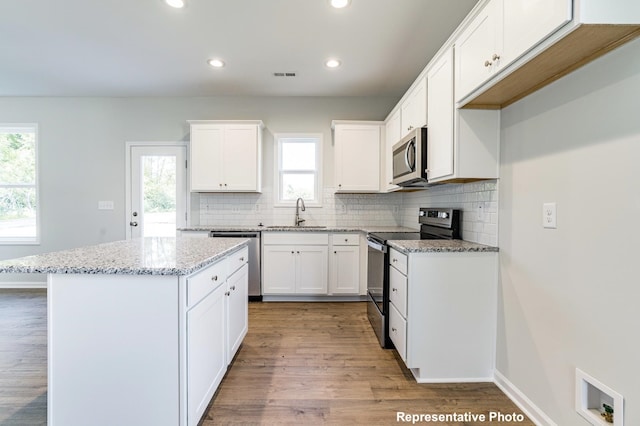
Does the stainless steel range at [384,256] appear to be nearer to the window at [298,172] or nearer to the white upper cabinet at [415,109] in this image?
the white upper cabinet at [415,109]

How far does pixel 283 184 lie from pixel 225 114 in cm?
127

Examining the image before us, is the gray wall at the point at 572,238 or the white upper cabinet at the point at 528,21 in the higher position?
the white upper cabinet at the point at 528,21

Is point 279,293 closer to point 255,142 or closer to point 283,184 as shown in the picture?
point 283,184

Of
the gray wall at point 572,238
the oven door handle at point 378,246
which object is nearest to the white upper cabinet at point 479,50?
the gray wall at point 572,238

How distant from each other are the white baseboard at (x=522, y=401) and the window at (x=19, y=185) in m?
5.66

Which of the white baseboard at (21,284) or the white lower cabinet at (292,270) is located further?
the white baseboard at (21,284)

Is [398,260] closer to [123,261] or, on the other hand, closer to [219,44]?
[123,261]

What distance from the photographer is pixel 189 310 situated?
1.31 metres

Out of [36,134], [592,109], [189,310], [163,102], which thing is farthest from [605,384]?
[36,134]

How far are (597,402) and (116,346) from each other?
2.17 m

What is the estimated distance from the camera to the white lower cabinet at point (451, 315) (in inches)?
73.9

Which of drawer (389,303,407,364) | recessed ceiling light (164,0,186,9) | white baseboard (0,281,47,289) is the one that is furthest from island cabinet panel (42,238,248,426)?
white baseboard (0,281,47,289)

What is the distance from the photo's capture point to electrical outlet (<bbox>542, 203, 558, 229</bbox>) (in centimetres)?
144

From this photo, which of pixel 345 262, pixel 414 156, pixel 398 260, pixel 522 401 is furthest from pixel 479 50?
pixel 345 262
